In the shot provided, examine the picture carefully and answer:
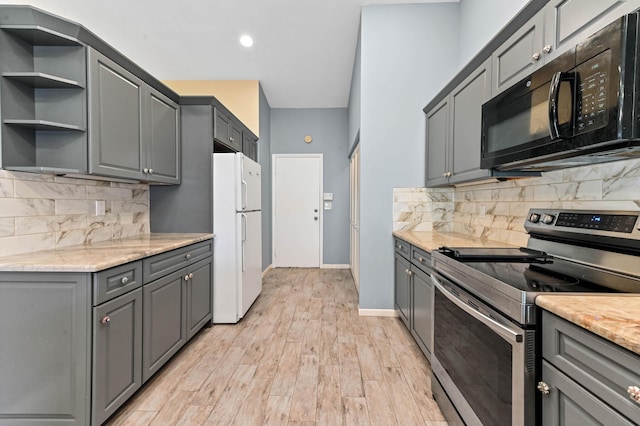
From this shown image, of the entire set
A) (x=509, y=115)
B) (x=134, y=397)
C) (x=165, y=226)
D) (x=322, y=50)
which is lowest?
(x=134, y=397)

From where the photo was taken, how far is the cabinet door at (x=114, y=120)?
6.09 feet

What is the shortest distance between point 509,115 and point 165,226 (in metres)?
3.00

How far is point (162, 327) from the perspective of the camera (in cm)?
206

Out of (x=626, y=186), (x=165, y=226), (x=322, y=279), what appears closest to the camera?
(x=626, y=186)

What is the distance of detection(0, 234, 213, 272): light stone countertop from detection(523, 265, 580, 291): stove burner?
6.39 feet

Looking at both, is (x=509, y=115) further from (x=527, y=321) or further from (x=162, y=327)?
(x=162, y=327)

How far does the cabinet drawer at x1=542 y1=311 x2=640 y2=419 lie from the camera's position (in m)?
0.67

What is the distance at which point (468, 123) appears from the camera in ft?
7.29

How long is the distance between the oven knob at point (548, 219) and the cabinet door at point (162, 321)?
2414mm

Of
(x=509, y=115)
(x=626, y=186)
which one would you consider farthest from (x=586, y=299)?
(x=509, y=115)

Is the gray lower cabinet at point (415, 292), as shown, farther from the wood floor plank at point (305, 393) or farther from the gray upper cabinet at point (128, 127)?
the gray upper cabinet at point (128, 127)

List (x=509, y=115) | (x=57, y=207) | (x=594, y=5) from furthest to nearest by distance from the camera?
1. (x=57, y=207)
2. (x=509, y=115)
3. (x=594, y=5)

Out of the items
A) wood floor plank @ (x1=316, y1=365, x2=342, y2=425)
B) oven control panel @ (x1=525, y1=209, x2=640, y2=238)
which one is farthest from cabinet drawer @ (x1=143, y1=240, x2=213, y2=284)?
oven control panel @ (x1=525, y1=209, x2=640, y2=238)

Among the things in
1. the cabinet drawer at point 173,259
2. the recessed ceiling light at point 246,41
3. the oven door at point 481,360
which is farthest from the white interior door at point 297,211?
the oven door at point 481,360
